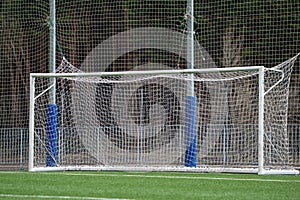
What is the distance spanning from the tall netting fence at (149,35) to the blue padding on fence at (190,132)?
289cm

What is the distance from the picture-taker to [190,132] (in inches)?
608

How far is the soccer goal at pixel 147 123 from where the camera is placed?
15.7 metres

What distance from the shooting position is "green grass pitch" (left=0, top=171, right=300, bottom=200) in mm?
9023

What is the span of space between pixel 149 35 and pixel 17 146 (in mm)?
5306

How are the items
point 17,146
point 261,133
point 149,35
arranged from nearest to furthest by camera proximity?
point 261,133 → point 17,146 → point 149,35

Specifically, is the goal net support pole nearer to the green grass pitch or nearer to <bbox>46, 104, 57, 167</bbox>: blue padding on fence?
the green grass pitch

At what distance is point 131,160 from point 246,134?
319 cm

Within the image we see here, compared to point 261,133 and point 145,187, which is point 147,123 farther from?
point 145,187

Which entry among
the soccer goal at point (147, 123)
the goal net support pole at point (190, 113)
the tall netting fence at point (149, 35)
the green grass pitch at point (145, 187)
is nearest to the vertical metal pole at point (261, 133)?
the green grass pitch at point (145, 187)

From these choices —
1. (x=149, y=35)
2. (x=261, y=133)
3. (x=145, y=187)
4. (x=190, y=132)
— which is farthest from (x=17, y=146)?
(x=145, y=187)

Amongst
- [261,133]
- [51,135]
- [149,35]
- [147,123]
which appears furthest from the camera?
[149,35]

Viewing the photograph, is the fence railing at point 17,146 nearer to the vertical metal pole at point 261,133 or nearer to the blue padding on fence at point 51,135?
the blue padding on fence at point 51,135

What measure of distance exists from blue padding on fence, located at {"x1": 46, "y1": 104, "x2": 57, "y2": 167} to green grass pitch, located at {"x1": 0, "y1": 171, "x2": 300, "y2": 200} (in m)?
2.57

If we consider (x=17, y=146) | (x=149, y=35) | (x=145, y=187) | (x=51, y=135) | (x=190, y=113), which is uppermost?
(x=149, y=35)
